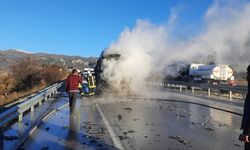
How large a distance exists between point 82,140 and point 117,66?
54.7ft

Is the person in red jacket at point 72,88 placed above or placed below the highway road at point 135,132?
above

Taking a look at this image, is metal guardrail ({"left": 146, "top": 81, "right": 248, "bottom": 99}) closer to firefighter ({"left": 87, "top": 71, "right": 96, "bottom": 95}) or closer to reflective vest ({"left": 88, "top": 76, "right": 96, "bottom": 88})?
firefighter ({"left": 87, "top": 71, "right": 96, "bottom": 95})

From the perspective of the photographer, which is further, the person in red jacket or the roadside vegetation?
the roadside vegetation

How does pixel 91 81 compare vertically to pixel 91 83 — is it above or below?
above

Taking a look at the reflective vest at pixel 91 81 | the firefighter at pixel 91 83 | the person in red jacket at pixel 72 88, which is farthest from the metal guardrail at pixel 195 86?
the person in red jacket at pixel 72 88

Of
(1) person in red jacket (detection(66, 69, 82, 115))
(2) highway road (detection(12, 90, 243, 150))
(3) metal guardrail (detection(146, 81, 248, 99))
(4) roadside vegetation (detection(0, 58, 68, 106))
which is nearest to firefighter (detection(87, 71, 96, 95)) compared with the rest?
(3) metal guardrail (detection(146, 81, 248, 99))

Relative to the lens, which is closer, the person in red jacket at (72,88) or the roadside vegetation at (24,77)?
the person in red jacket at (72,88)

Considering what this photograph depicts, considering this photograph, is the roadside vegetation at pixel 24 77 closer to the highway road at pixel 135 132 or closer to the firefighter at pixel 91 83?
the firefighter at pixel 91 83

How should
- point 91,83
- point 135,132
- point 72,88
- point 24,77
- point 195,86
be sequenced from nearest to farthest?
point 135,132
point 72,88
point 91,83
point 195,86
point 24,77

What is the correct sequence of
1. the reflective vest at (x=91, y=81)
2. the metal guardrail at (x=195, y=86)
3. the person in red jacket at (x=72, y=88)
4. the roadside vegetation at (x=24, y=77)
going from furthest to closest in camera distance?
the roadside vegetation at (x=24, y=77), the metal guardrail at (x=195, y=86), the reflective vest at (x=91, y=81), the person in red jacket at (x=72, y=88)

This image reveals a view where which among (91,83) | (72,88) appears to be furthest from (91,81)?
(72,88)

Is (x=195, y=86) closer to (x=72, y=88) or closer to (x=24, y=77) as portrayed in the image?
(x=24, y=77)

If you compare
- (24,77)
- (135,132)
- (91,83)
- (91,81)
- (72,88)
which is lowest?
(135,132)

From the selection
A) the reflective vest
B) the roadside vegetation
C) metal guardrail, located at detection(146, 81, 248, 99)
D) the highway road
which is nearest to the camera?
the highway road
